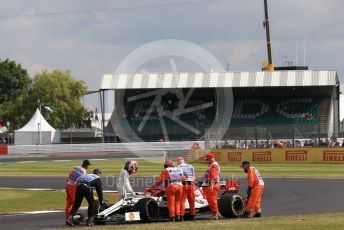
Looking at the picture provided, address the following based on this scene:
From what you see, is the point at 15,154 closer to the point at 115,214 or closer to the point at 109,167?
the point at 109,167

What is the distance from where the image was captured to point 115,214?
18031 millimetres

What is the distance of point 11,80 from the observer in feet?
351

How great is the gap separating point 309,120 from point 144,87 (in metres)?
15.8

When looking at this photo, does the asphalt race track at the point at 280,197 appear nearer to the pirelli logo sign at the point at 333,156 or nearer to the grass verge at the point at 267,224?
the grass verge at the point at 267,224

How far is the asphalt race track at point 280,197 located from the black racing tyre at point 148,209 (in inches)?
73.5

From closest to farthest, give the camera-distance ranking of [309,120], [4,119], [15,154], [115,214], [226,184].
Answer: [115,214] → [226,184] → [15,154] → [309,120] → [4,119]

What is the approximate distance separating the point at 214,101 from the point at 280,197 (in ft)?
176

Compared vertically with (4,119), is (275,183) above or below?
below

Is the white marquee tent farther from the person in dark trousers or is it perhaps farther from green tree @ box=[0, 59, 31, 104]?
the person in dark trousers

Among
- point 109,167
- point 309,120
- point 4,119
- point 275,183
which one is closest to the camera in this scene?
point 275,183

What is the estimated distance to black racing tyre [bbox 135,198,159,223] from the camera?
17938 mm

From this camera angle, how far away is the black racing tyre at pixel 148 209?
706 inches

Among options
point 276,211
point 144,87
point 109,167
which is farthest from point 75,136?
point 276,211

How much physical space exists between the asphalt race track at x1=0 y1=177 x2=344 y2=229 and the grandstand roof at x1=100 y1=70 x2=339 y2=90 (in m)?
38.7
